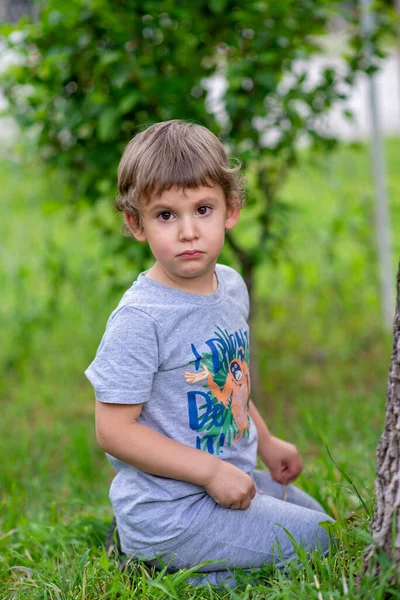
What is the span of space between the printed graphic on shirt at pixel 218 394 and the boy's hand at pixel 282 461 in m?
0.27

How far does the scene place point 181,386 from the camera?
194 cm

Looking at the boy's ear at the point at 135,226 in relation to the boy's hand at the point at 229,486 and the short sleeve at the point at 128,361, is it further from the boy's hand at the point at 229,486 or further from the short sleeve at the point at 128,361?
the boy's hand at the point at 229,486

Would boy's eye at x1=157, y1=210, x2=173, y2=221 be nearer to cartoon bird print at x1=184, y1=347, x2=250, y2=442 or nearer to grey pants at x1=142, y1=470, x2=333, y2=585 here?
cartoon bird print at x1=184, y1=347, x2=250, y2=442

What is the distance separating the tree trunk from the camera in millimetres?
1593

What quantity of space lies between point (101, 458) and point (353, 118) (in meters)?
1.85

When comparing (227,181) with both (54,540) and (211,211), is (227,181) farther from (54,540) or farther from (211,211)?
Result: (54,540)

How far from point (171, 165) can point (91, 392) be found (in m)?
2.67

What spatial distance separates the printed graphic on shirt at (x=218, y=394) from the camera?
1944 mm

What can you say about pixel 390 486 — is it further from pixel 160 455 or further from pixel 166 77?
pixel 166 77

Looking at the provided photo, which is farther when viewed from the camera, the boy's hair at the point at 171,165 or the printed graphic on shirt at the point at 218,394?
the printed graphic on shirt at the point at 218,394

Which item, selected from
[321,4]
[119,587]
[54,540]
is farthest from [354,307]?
[119,587]

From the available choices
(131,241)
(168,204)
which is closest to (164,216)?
(168,204)

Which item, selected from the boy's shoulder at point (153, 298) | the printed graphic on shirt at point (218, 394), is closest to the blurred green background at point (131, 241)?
the printed graphic on shirt at point (218, 394)

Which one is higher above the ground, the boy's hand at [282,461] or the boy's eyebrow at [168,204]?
the boy's eyebrow at [168,204]
